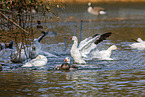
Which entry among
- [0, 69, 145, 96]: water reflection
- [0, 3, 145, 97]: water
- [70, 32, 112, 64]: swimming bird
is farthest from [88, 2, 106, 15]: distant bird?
[0, 69, 145, 96]: water reflection

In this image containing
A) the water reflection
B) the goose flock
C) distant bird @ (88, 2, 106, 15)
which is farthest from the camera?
distant bird @ (88, 2, 106, 15)

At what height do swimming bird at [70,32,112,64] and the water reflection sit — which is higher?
swimming bird at [70,32,112,64]

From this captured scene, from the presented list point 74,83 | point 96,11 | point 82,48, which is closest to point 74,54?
point 82,48

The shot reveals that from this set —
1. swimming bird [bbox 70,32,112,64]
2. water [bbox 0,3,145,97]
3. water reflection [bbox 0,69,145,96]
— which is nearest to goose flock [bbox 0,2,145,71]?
swimming bird [bbox 70,32,112,64]

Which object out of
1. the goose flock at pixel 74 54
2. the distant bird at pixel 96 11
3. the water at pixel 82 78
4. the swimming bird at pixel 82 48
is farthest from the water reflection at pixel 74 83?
the distant bird at pixel 96 11

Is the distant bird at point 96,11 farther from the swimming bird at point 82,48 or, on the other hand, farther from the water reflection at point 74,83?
the water reflection at point 74,83

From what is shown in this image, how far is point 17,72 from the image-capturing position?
12164 millimetres

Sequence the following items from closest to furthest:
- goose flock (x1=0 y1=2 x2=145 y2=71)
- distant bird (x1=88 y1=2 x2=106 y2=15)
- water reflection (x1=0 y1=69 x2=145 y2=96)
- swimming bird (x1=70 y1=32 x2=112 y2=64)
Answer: water reflection (x1=0 y1=69 x2=145 y2=96), goose flock (x1=0 y1=2 x2=145 y2=71), swimming bird (x1=70 y1=32 x2=112 y2=64), distant bird (x1=88 y1=2 x2=106 y2=15)

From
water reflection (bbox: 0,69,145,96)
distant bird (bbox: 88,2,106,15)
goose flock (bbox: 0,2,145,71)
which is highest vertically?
distant bird (bbox: 88,2,106,15)

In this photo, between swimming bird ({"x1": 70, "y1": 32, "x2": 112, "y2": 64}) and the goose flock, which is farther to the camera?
swimming bird ({"x1": 70, "y1": 32, "x2": 112, "y2": 64})

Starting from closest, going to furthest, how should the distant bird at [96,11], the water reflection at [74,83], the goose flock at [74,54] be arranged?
the water reflection at [74,83]
the goose flock at [74,54]
the distant bird at [96,11]

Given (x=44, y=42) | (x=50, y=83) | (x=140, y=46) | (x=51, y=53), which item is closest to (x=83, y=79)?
(x=50, y=83)

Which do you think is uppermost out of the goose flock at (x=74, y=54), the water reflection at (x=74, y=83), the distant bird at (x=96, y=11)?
the distant bird at (x=96, y=11)

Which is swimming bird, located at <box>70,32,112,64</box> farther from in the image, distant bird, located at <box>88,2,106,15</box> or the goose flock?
distant bird, located at <box>88,2,106,15</box>
